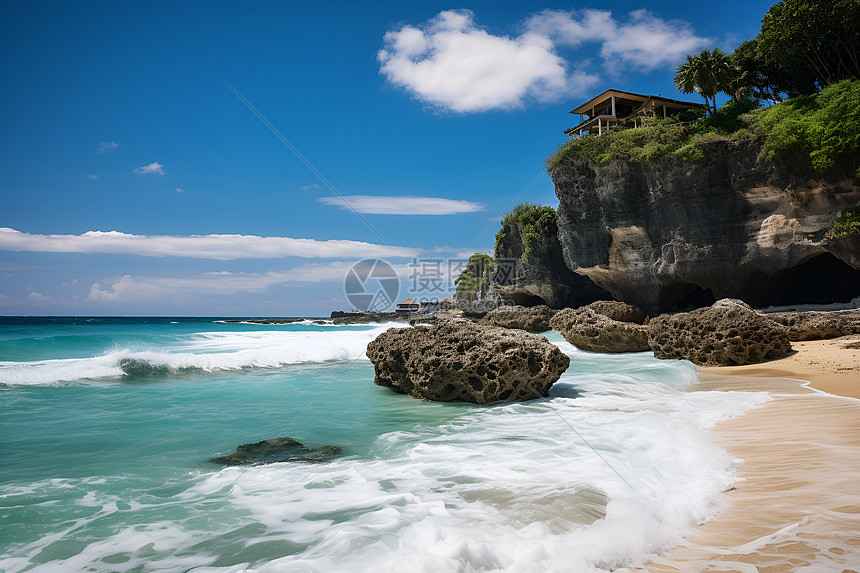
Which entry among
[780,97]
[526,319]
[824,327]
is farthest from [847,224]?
[526,319]

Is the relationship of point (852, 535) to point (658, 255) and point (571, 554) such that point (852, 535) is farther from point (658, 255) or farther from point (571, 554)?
point (658, 255)

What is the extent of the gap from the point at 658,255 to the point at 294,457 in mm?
21631

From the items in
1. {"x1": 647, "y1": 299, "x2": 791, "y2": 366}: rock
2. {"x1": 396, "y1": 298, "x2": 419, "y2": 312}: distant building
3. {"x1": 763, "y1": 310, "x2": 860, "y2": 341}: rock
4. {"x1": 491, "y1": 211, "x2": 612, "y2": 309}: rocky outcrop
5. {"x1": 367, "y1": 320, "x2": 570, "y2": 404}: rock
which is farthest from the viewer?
{"x1": 396, "y1": 298, "x2": 419, "y2": 312}: distant building

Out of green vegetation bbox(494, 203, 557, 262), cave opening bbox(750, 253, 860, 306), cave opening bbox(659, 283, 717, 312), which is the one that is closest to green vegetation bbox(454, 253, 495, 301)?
green vegetation bbox(494, 203, 557, 262)

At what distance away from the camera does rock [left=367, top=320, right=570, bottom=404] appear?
7.27 m

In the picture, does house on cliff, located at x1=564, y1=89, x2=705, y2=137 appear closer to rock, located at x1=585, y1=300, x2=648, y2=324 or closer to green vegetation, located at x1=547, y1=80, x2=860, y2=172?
green vegetation, located at x1=547, y1=80, x2=860, y2=172

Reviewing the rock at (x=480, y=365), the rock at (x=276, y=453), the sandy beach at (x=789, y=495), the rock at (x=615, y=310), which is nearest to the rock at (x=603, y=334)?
the rock at (x=615, y=310)

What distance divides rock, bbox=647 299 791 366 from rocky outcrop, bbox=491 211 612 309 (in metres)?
18.4

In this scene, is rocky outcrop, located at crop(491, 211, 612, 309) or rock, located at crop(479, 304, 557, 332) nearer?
rock, located at crop(479, 304, 557, 332)

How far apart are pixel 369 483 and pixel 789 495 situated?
3.19 m

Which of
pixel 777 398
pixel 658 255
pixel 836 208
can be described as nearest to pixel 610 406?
pixel 777 398

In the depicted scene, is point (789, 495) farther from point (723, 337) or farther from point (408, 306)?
point (408, 306)

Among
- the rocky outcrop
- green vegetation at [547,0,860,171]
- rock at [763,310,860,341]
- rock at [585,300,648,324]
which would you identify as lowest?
rock at [763,310,860,341]

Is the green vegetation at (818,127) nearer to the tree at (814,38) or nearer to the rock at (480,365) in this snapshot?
the tree at (814,38)
